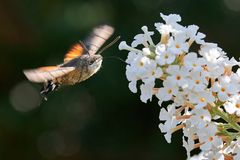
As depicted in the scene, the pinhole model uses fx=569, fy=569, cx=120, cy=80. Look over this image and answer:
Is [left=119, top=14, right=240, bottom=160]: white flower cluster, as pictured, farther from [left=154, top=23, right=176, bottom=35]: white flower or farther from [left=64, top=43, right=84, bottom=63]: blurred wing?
[left=64, top=43, right=84, bottom=63]: blurred wing

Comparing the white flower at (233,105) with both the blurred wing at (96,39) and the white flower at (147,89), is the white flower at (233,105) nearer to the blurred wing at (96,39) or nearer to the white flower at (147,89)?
the white flower at (147,89)

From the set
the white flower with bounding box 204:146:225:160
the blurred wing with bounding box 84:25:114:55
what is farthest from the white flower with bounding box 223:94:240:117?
the blurred wing with bounding box 84:25:114:55

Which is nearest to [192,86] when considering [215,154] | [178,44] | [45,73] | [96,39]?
[178,44]

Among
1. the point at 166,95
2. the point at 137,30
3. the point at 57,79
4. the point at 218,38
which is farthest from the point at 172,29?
the point at 218,38

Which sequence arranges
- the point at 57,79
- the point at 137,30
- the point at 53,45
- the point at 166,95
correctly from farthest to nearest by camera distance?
1. the point at 53,45
2. the point at 137,30
3. the point at 57,79
4. the point at 166,95

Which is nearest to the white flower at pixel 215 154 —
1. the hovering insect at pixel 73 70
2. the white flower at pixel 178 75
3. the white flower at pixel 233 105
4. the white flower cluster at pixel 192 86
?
the white flower cluster at pixel 192 86

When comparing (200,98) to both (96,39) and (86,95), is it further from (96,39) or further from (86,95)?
(86,95)

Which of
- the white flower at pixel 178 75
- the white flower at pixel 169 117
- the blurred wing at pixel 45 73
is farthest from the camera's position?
the blurred wing at pixel 45 73

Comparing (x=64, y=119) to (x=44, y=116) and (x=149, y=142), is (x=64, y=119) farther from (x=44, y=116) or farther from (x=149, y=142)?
(x=149, y=142)
